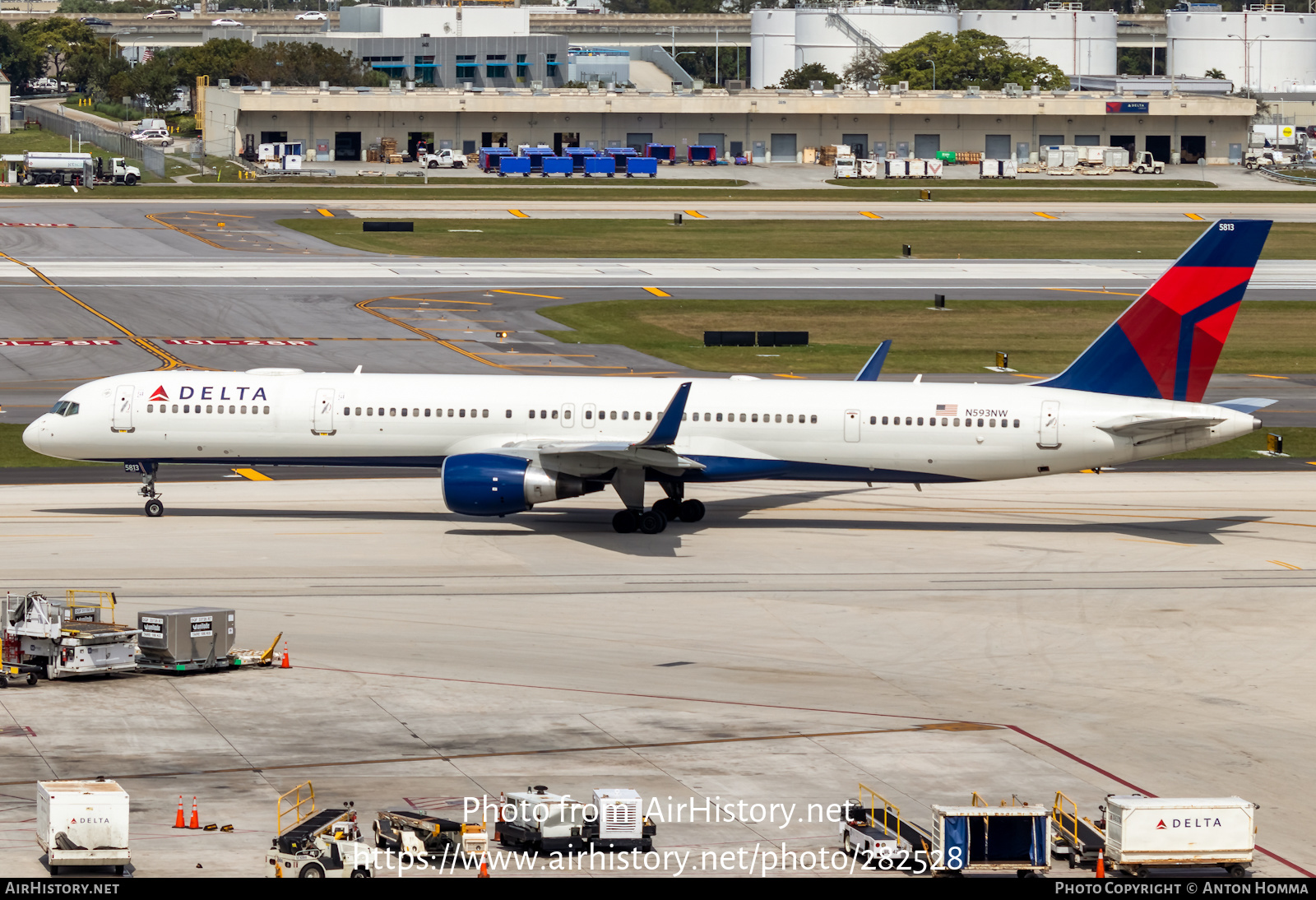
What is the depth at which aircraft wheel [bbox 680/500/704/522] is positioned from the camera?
5153cm

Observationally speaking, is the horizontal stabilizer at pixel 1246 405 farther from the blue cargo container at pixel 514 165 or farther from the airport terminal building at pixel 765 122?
the airport terminal building at pixel 765 122

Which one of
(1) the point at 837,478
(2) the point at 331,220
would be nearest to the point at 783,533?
(1) the point at 837,478

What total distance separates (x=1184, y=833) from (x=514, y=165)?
156m

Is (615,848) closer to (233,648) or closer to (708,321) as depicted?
(233,648)

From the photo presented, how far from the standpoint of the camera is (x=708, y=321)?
90.9 metres

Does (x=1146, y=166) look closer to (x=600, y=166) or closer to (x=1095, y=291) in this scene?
(x=600, y=166)

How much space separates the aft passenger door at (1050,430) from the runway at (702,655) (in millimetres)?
3052

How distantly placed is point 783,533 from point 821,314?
44.6m

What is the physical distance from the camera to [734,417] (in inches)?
1978

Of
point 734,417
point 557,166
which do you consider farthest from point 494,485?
point 557,166

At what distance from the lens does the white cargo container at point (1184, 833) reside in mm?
24109

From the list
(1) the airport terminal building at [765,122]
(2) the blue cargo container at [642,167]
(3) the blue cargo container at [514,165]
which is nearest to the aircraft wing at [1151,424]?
(2) the blue cargo container at [642,167]

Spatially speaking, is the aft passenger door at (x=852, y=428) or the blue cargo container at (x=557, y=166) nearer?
the aft passenger door at (x=852, y=428)

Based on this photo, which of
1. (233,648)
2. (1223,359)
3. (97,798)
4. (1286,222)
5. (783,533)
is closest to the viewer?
(97,798)
